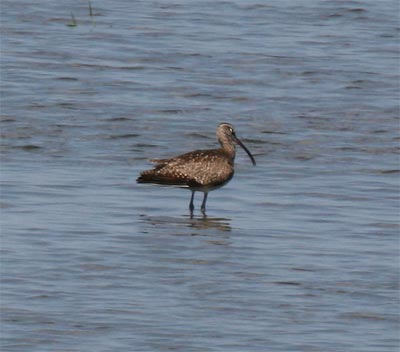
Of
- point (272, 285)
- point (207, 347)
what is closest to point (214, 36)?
point (272, 285)

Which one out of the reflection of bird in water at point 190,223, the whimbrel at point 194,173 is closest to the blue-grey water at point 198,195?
the reflection of bird in water at point 190,223

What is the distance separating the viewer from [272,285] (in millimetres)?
12883

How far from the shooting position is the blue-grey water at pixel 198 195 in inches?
460

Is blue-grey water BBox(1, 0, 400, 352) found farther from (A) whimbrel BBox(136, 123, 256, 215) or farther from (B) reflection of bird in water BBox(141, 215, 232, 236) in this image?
(A) whimbrel BBox(136, 123, 256, 215)

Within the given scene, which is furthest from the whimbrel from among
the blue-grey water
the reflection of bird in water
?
the reflection of bird in water

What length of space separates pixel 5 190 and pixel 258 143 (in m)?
4.80

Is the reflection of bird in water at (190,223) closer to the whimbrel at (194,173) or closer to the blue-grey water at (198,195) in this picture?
the blue-grey water at (198,195)

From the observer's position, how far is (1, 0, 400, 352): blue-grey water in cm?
1168

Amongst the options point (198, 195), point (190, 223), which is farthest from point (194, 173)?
point (190, 223)

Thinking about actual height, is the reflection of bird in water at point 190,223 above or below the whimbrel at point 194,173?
below

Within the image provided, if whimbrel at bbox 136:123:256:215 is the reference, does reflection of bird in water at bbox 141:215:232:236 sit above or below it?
below

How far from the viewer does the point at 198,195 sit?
58.2 ft

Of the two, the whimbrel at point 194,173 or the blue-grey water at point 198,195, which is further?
the whimbrel at point 194,173

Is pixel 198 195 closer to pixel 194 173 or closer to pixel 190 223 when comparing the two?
pixel 194 173
